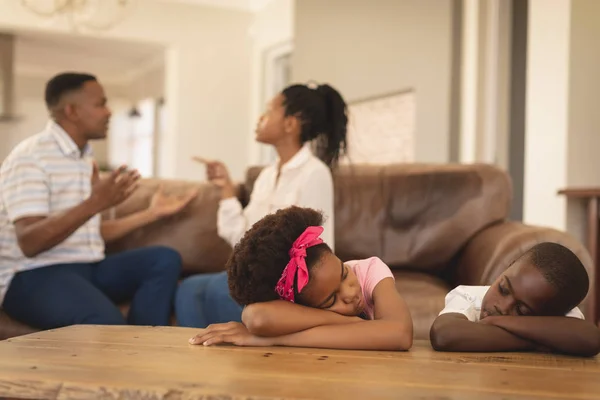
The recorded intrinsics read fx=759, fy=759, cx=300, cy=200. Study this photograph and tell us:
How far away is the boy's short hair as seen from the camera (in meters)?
1.51

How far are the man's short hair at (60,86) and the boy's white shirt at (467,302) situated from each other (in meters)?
1.68

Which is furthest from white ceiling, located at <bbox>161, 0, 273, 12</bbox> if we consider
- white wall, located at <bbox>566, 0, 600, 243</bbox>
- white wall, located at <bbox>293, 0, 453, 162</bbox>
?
white wall, located at <bbox>566, 0, 600, 243</bbox>

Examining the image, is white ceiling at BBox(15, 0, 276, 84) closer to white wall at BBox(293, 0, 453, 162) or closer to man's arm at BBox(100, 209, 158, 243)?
white wall at BBox(293, 0, 453, 162)

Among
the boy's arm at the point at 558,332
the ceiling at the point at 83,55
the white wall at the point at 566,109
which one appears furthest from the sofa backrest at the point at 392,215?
the ceiling at the point at 83,55

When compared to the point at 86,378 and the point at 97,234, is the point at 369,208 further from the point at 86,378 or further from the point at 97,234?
the point at 86,378

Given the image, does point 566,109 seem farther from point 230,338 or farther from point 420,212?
point 230,338

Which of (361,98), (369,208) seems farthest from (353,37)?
(369,208)

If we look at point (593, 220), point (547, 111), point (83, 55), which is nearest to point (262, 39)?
point (83, 55)

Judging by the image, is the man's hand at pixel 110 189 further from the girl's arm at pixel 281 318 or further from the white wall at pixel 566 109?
the white wall at pixel 566 109

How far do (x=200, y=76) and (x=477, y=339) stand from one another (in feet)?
22.8

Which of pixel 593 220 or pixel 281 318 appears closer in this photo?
pixel 281 318

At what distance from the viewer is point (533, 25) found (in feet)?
13.6

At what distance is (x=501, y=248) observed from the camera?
250 centimetres

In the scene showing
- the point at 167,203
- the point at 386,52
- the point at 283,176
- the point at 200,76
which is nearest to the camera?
the point at 283,176
